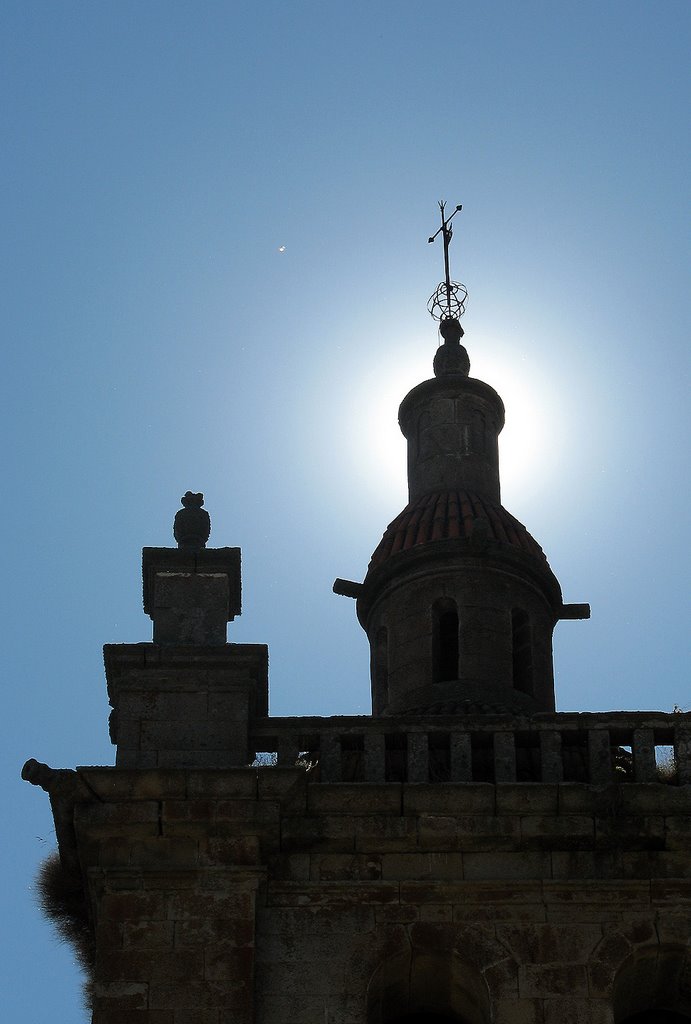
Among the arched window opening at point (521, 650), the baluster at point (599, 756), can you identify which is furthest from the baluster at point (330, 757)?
the arched window opening at point (521, 650)

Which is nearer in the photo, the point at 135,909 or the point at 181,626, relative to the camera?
the point at 135,909

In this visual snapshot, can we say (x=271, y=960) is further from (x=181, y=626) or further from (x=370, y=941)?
(x=181, y=626)

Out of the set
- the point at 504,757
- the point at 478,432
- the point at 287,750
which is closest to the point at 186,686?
the point at 287,750

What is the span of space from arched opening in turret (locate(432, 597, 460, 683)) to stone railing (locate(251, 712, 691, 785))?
3058mm

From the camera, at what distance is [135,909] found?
17.6 m

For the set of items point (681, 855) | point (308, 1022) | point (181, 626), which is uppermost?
point (181, 626)

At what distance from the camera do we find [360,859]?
18.0m

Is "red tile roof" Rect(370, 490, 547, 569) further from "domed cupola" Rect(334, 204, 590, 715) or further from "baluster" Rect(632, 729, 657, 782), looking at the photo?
"baluster" Rect(632, 729, 657, 782)

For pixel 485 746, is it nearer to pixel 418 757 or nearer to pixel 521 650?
pixel 418 757

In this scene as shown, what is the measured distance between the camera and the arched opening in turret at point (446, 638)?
22312 millimetres

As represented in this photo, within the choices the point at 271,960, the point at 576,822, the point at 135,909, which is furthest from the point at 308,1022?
the point at 576,822

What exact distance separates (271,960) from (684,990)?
11.7 ft

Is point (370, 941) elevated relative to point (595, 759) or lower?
lower

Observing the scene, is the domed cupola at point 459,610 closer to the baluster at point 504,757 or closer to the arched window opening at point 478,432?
the arched window opening at point 478,432
